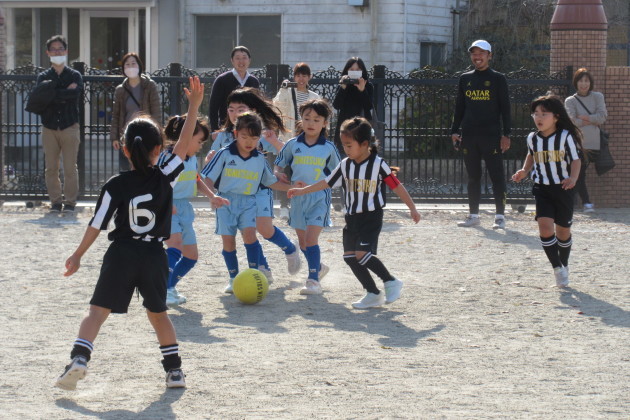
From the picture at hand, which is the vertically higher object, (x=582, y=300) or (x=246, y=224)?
(x=246, y=224)

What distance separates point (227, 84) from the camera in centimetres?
1218

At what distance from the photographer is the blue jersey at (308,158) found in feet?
30.2

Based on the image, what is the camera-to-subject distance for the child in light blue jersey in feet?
28.8

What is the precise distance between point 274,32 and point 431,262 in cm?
1360

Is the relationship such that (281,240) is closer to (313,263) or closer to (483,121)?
(313,263)

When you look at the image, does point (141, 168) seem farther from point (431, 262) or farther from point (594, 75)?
point (594, 75)

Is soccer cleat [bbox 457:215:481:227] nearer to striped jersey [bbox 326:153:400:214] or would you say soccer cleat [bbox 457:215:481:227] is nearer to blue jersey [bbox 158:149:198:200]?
striped jersey [bbox 326:153:400:214]

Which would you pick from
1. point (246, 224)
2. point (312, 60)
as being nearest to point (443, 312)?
point (246, 224)

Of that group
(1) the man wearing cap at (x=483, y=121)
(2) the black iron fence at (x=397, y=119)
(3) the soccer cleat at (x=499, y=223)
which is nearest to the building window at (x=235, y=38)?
(2) the black iron fence at (x=397, y=119)

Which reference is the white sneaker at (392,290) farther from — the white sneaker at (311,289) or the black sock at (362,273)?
the white sneaker at (311,289)

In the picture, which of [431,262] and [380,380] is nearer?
[380,380]

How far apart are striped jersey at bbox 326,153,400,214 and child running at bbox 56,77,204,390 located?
2525 mm

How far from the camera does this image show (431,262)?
1076 centimetres

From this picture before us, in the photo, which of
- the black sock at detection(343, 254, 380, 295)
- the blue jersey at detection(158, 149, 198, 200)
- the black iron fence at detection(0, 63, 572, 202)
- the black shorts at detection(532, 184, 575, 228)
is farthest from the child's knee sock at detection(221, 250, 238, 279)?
the black iron fence at detection(0, 63, 572, 202)
